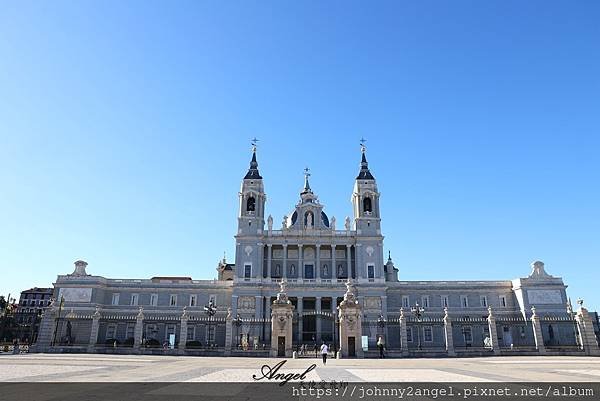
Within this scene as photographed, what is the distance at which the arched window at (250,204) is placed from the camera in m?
73.6

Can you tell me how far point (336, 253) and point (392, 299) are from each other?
11.3m

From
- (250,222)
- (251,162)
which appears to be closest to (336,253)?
(250,222)

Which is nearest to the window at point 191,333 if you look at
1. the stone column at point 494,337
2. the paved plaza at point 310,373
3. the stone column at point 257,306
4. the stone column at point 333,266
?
the stone column at point 257,306

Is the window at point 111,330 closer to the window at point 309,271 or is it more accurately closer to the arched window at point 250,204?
the arched window at point 250,204

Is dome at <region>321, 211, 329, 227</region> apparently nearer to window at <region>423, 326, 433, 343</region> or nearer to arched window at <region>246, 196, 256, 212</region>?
arched window at <region>246, 196, 256, 212</region>

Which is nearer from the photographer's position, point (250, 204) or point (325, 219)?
point (250, 204)

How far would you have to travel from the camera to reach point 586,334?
125 feet

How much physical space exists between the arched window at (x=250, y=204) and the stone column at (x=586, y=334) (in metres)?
47.4

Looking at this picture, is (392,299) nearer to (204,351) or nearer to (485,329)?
(485,329)

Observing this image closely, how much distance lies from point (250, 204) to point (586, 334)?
4888 cm

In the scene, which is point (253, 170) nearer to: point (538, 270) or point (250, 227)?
point (250, 227)

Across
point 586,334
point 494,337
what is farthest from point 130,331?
point 586,334

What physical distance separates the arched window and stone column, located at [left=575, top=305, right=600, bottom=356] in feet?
155

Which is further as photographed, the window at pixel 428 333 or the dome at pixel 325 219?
the dome at pixel 325 219
